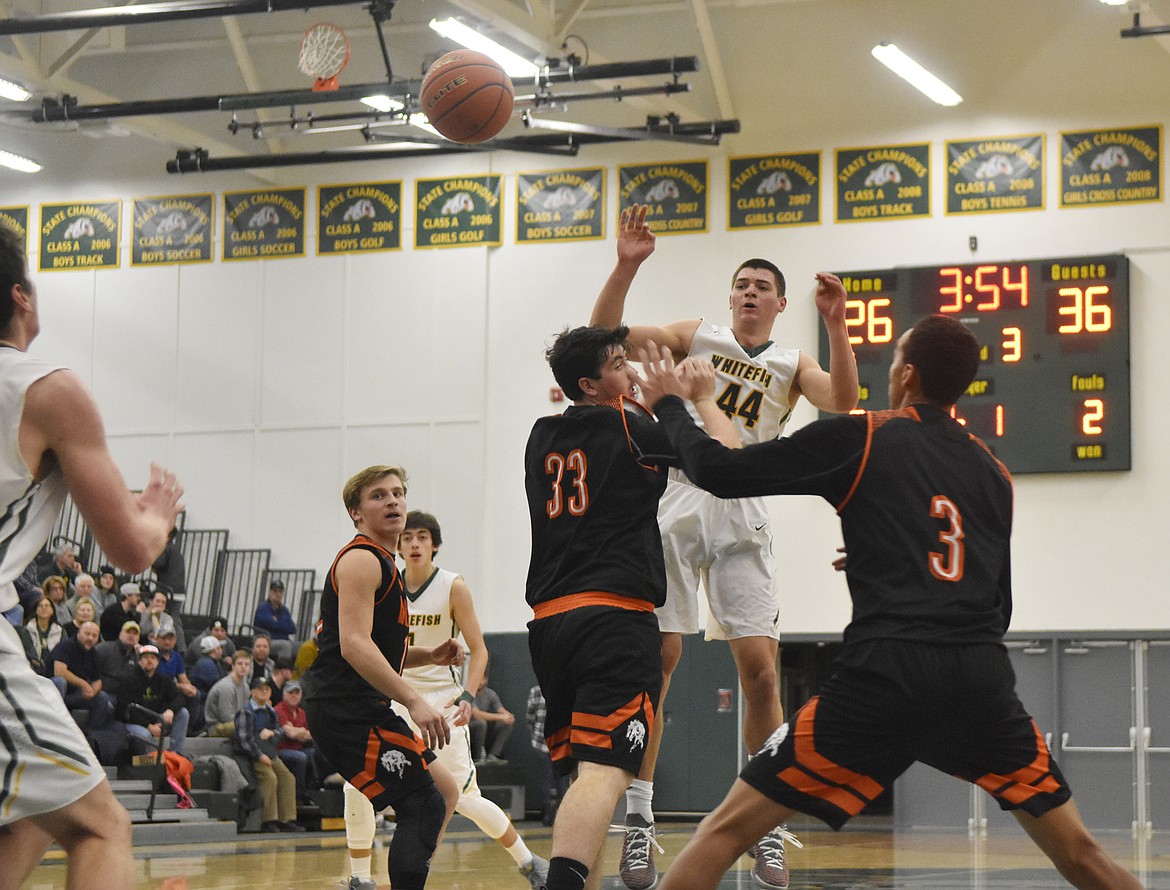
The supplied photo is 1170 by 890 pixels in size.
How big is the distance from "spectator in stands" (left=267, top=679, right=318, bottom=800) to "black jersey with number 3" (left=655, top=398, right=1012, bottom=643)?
42.6 feet

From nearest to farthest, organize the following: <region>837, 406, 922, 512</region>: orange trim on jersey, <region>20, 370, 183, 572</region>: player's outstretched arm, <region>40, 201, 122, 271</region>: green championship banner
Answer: <region>20, 370, 183, 572</region>: player's outstretched arm → <region>837, 406, 922, 512</region>: orange trim on jersey → <region>40, 201, 122, 271</region>: green championship banner

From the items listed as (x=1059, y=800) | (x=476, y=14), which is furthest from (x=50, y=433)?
(x=476, y=14)

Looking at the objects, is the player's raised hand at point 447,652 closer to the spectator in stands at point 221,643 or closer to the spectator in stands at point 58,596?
the spectator in stands at point 58,596

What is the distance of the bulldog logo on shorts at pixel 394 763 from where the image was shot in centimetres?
607

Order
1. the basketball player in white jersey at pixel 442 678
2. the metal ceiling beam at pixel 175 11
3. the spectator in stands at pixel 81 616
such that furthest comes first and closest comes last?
the spectator in stands at pixel 81 616, the metal ceiling beam at pixel 175 11, the basketball player in white jersey at pixel 442 678

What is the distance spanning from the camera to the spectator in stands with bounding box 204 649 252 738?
1633 cm

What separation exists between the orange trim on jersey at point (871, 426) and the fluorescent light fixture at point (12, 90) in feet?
53.3

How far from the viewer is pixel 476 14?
17.1m

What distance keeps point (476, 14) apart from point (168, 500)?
46.5 feet

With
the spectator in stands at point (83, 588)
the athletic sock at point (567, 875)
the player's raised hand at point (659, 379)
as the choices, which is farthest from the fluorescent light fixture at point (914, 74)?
the athletic sock at point (567, 875)

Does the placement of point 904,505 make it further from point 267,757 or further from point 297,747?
point 297,747

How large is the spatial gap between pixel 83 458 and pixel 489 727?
16.6 metres

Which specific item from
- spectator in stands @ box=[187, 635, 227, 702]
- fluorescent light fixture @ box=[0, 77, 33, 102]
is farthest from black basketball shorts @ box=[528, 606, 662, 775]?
fluorescent light fixture @ box=[0, 77, 33, 102]

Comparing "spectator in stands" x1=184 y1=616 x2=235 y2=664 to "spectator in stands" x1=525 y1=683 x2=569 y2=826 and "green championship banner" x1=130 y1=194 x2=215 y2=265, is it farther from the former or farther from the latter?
"green championship banner" x1=130 y1=194 x2=215 y2=265
